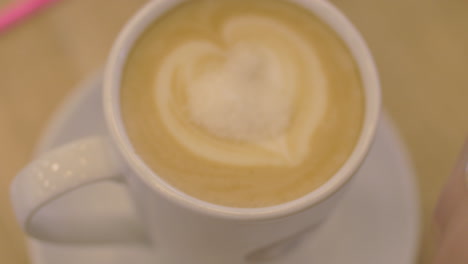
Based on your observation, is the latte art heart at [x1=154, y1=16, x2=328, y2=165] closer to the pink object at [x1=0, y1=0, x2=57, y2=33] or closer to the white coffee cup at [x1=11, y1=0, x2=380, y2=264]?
the white coffee cup at [x1=11, y1=0, x2=380, y2=264]

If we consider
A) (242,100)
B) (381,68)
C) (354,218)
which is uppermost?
(381,68)

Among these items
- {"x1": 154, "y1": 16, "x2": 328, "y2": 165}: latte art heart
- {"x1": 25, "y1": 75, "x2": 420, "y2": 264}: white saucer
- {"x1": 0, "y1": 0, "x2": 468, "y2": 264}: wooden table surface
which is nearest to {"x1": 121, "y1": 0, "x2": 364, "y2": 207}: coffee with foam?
{"x1": 154, "y1": 16, "x2": 328, "y2": 165}: latte art heart

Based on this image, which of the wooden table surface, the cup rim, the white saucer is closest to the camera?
the cup rim

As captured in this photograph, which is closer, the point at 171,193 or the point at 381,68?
the point at 171,193

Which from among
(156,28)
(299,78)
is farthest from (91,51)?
(299,78)

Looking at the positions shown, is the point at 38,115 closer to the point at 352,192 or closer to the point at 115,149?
the point at 115,149

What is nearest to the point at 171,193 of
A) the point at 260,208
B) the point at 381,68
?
the point at 260,208

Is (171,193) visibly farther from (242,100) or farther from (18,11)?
(18,11)

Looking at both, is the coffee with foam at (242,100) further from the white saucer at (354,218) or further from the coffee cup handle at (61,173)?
the white saucer at (354,218)
